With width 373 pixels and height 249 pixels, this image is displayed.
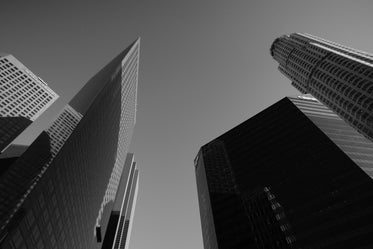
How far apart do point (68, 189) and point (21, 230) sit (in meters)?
28.8

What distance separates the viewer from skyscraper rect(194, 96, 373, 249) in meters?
74.9

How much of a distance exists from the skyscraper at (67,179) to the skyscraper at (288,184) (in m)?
46.1

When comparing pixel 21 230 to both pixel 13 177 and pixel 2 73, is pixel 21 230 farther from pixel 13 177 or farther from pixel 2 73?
pixel 2 73

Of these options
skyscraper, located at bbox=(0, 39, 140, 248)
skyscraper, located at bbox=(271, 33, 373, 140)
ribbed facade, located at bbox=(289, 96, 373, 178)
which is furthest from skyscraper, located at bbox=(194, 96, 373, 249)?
skyscraper, located at bbox=(0, 39, 140, 248)

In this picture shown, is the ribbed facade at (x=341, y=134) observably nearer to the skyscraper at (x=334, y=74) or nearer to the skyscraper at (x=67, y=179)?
the skyscraper at (x=334, y=74)

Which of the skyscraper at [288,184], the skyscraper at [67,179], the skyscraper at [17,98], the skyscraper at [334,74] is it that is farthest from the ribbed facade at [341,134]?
the skyscraper at [17,98]

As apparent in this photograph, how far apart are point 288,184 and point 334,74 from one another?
53102 millimetres

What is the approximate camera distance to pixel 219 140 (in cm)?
14100

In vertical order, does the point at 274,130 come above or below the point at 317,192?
above

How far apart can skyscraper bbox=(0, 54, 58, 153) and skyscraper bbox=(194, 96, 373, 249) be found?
3643 inches

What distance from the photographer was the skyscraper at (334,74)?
10062 centimetres

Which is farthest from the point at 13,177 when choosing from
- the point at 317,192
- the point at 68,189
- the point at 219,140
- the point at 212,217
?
the point at 219,140

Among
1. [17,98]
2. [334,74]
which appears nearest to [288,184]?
[334,74]

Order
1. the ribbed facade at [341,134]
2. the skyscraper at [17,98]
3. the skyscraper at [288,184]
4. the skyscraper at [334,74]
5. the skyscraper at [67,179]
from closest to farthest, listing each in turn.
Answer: the skyscraper at [67,179] < the skyscraper at [288,184] < the ribbed facade at [341,134] < the skyscraper at [334,74] < the skyscraper at [17,98]
